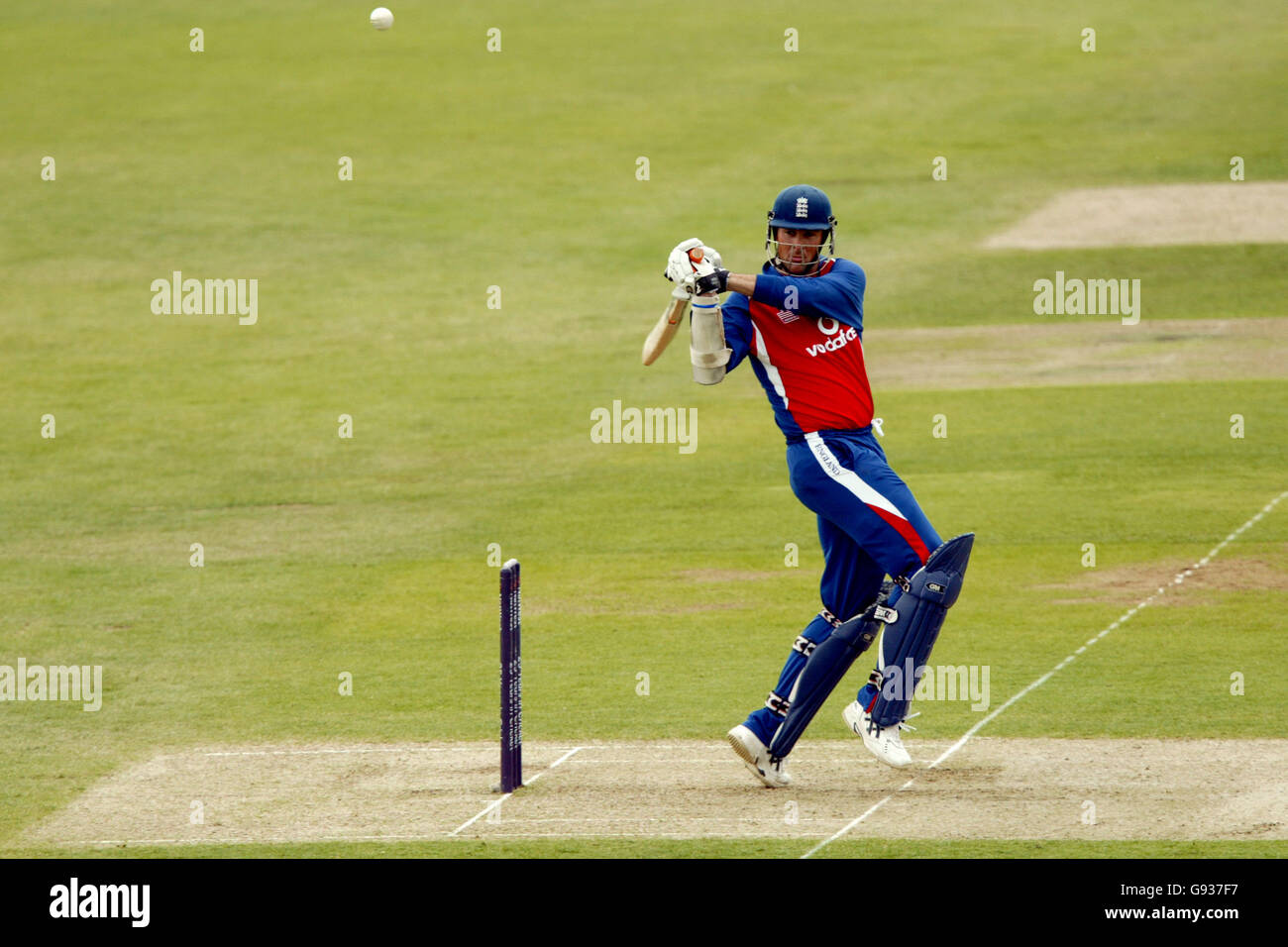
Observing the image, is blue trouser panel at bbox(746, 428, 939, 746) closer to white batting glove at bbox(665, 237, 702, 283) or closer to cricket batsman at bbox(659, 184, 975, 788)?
cricket batsman at bbox(659, 184, 975, 788)

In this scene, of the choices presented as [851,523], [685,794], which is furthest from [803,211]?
[685,794]

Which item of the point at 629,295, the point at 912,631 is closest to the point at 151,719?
the point at 912,631

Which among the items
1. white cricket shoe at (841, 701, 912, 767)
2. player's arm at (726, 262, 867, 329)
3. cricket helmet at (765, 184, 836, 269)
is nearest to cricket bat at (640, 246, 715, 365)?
player's arm at (726, 262, 867, 329)

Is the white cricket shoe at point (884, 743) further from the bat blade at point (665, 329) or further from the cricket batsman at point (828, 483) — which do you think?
the bat blade at point (665, 329)

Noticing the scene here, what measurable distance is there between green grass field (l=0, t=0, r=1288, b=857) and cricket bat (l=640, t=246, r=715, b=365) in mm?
2350

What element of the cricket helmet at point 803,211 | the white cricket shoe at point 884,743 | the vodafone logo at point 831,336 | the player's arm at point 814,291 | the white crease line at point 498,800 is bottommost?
the white crease line at point 498,800

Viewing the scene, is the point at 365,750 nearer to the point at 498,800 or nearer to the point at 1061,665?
the point at 498,800

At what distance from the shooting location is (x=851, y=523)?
27.0 ft

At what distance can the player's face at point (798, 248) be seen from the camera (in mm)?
8578

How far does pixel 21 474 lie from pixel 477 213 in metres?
13.1

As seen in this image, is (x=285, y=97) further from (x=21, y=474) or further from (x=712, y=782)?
(x=712, y=782)

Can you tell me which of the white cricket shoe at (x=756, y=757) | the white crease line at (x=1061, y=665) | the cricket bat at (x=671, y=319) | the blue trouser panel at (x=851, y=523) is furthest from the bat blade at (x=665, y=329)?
the white crease line at (x=1061, y=665)

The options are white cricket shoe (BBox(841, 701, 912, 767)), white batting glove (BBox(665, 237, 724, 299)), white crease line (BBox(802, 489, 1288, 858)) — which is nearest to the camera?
white crease line (BBox(802, 489, 1288, 858))

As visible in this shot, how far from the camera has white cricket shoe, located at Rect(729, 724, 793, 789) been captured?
27.3 feet
